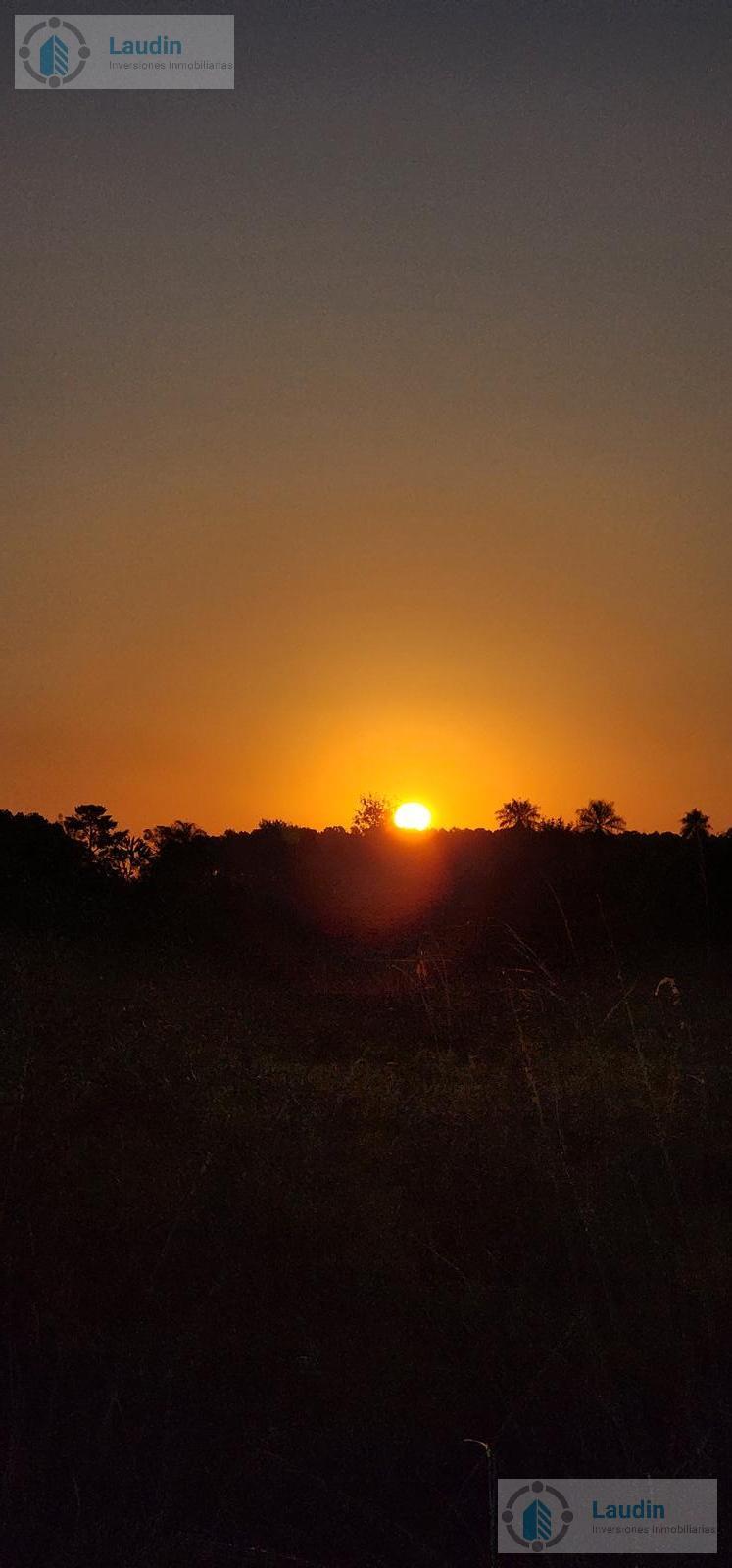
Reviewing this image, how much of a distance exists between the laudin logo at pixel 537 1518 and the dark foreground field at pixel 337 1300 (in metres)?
0.08

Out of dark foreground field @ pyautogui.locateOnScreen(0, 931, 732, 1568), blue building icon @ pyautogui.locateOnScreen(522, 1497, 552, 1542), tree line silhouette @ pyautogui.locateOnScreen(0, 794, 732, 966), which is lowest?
blue building icon @ pyautogui.locateOnScreen(522, 1497, 552, 1542)

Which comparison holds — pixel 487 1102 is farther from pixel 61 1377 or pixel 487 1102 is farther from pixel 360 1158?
pixel 61 1377

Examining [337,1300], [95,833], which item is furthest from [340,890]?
[337,1300]

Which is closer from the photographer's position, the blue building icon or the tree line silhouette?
the blue building icon

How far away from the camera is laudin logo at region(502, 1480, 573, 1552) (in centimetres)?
299

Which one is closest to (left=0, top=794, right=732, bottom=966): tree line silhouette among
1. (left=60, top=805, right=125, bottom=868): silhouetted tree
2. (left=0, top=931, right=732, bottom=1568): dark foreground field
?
(left=60, top=805, right=125, bottom=868): silhouetted tree

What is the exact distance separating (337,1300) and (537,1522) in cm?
129

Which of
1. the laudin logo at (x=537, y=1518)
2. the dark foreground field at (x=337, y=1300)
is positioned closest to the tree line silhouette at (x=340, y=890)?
the dark foreground field at (x=337, y=1300)

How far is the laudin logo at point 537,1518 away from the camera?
299 centimetres

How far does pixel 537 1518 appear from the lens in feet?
Result: 9.98

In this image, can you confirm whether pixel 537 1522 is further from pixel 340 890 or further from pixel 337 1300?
pixel 340 890

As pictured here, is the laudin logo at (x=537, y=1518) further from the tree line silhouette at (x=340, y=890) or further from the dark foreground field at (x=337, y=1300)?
the tree line silhouette at (x=340, y=890)

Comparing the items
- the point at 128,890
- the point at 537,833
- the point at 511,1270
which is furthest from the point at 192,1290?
the point at 537,833

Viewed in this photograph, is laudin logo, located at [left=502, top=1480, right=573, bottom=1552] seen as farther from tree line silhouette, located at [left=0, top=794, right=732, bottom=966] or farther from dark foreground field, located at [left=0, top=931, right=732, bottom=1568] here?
tree line silhouette, located at [left=0, top=794, right=732, bottom=966]
